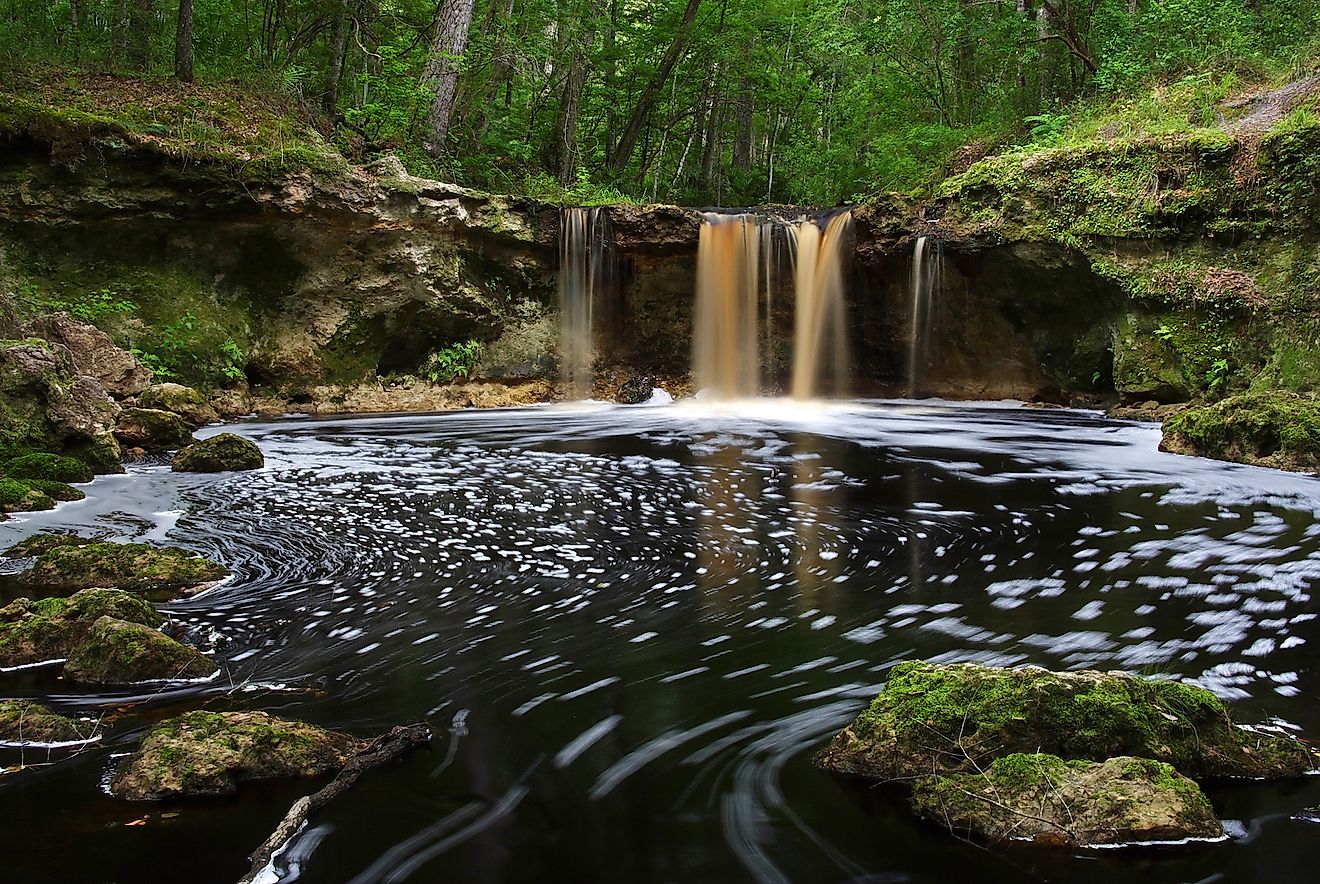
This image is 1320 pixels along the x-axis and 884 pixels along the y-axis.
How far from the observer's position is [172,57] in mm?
18578

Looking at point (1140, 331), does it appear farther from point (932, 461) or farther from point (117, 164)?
point (117, 164)

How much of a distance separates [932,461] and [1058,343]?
788 centimetres

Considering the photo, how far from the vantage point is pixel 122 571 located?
546 centimetres

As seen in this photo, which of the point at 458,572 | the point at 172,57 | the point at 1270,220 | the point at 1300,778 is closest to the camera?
the point at 1300,778

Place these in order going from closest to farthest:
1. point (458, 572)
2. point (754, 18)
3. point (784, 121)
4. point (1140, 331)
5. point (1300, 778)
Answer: point (1300, 778) → point (458, 572) → point (1140, 331) → point (754, 18) → point (784, 121)

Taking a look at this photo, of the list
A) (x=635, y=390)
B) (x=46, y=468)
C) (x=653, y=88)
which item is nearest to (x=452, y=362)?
(x=635, y=390)

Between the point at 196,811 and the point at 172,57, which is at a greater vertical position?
the point at 172,57

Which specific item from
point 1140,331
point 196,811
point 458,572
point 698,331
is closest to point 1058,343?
point 1140,331

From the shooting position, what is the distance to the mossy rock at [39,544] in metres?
5.92

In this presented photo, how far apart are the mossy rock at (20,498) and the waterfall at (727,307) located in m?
12.9

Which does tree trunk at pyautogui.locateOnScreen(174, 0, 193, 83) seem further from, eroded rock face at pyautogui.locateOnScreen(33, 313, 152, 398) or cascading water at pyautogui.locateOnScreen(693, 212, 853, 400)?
cascading water at pyautogui.locateOnScreen(693, 212, 853, 400)

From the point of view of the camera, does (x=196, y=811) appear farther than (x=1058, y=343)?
No

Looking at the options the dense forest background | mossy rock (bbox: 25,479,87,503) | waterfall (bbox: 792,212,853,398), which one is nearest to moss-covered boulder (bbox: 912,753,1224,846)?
mossy rock (bbox: 25,479,87,503)

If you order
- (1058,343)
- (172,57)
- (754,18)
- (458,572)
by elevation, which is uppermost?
(754,18)
